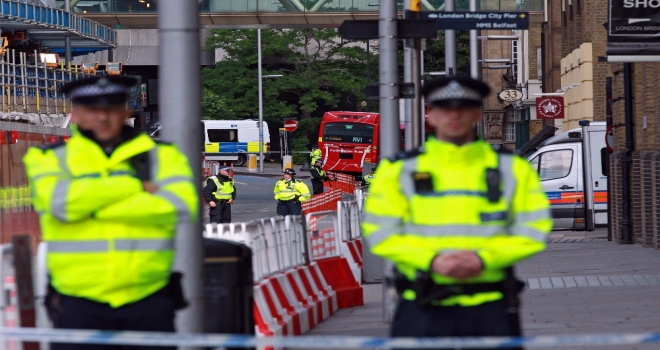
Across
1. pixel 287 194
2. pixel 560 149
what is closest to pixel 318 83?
pixel 287 194

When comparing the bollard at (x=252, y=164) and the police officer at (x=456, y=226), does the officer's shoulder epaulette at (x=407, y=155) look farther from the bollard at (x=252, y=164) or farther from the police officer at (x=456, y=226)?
the bollard at (x=252, y=164)

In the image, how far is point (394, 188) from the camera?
15.4 feet

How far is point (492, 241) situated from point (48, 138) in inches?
749

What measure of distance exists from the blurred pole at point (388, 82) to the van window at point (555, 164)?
14.8 metres

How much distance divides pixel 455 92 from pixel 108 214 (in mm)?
1410

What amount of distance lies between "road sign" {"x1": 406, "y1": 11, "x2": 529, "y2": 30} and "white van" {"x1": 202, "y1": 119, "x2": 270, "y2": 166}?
193 feet

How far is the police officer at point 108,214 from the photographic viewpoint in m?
4.77

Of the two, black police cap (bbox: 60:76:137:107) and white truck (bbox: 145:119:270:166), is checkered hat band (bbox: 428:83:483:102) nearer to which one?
black police cap (bbox: 60:76:137:107)

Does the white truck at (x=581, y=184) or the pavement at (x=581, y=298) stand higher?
the white truck at (x=581, y=184)

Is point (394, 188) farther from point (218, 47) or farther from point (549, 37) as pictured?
point (218, 47)

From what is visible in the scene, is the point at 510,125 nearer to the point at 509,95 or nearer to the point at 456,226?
the point at 509,95

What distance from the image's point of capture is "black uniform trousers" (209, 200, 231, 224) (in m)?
28.1

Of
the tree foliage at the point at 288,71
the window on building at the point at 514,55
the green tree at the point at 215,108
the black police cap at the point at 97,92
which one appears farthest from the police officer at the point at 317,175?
the black police cap at the point at 97,92

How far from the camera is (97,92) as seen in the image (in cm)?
492
